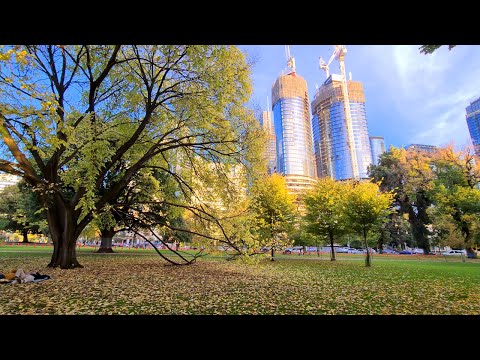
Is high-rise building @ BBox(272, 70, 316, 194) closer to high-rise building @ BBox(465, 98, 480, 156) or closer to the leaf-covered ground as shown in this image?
high-rise building @ BBox(465, 98, 480, 156)

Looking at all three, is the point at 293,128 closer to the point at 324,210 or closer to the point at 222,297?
the point at 324,210

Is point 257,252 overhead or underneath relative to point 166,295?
overhead

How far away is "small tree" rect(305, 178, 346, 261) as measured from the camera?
16234mm

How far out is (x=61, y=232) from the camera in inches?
335

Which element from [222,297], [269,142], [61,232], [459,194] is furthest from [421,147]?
[61,232]

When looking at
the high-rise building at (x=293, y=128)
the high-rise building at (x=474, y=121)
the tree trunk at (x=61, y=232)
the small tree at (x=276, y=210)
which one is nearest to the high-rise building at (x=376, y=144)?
the high-rise building at (x=293, y=128)

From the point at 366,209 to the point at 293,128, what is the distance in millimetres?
24495

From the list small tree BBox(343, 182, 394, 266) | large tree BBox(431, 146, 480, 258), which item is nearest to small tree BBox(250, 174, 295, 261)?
small tree BBox(343, 182, 394, 266)

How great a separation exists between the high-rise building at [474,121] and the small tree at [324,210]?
9.33m

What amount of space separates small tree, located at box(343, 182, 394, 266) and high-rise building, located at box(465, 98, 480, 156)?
9.34m
